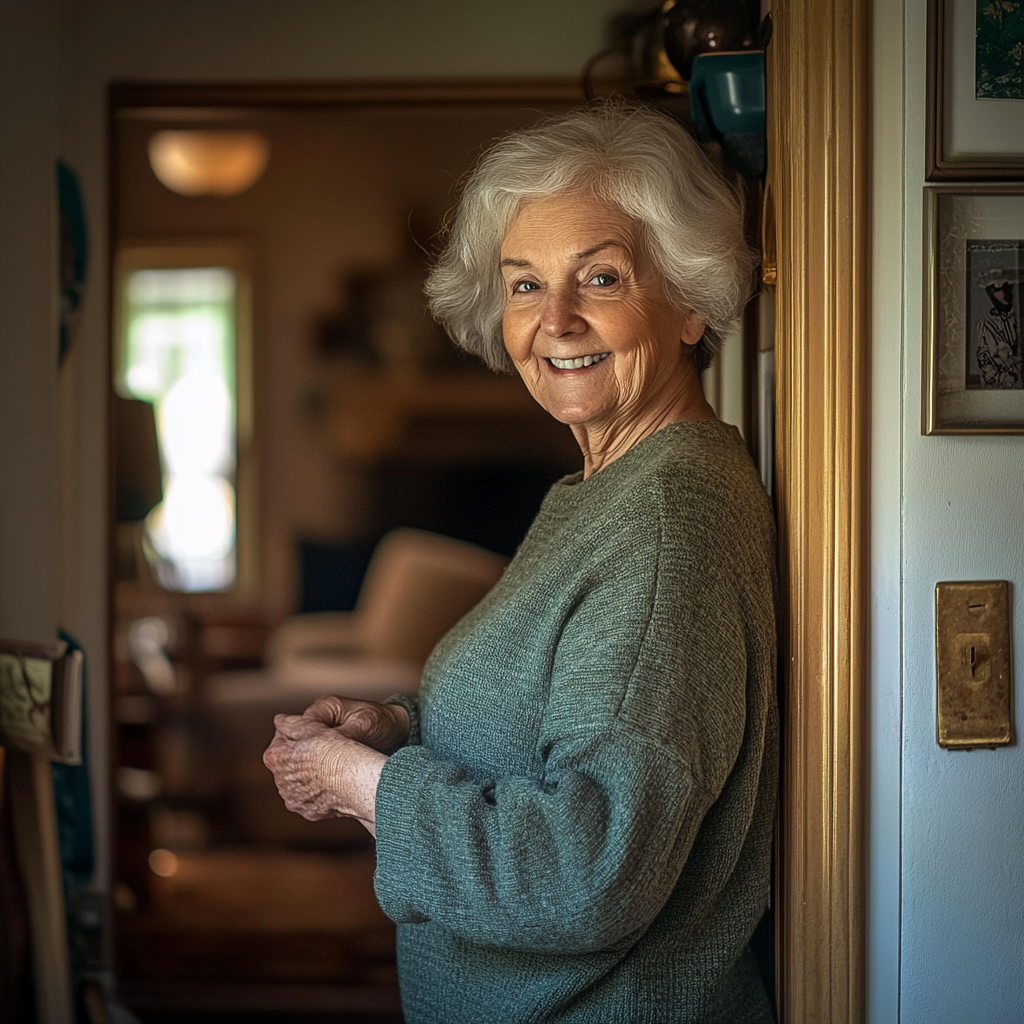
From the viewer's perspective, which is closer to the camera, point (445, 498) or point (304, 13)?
point (304, 13)

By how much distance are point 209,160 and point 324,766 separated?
249 centimetres

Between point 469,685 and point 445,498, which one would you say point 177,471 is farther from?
point 469,685

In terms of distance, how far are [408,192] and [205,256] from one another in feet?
2.28

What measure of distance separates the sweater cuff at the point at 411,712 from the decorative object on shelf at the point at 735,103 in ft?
2.56

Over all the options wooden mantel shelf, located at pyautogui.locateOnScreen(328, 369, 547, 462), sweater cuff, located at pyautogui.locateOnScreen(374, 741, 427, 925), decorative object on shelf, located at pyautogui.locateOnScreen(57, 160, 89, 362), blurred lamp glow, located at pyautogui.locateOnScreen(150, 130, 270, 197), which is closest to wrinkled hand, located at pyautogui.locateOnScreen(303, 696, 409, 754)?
sweater cuff, located at pyautogui.locateOnScreen(374, 741, 427, 925)

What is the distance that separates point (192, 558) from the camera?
11.7ft

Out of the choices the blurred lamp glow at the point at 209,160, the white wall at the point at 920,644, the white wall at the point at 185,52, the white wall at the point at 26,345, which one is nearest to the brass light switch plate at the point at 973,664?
the white wall at the point at 920,644

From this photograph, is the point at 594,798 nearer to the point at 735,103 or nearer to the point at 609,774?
the point at 609,774

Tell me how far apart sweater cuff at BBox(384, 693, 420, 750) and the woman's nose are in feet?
1.70

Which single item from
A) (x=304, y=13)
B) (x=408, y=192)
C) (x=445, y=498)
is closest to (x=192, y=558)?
(x=445, y=498)

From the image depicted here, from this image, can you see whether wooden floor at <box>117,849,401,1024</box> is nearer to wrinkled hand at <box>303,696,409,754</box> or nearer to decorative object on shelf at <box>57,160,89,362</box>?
decorative object on shelf at <box>57,160,89,362</box>

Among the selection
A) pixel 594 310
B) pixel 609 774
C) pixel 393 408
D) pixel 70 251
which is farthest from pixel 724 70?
pixel 393 408

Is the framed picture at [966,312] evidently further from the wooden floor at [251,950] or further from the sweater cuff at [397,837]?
the wooden floor at [251,950]

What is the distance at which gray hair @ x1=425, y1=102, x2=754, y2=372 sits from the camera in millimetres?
1143
